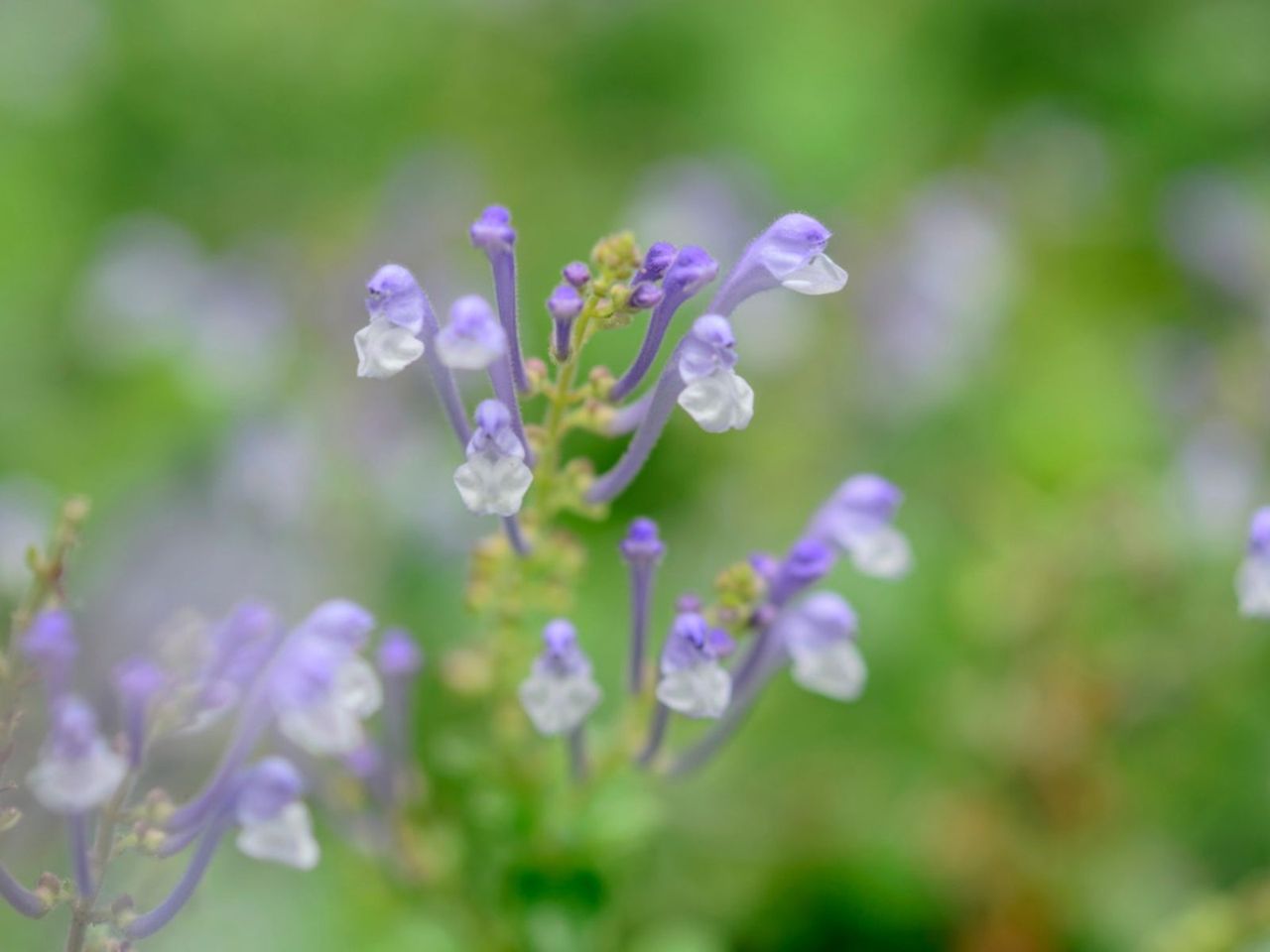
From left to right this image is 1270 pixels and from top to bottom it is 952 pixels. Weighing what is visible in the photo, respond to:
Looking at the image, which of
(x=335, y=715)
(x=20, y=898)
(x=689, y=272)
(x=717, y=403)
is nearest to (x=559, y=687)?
(x=335, y=715)

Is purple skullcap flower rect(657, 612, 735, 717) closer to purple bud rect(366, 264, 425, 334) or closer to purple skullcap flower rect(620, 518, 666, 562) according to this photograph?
purple skullcap flower rect(620, 518, 666, 562)

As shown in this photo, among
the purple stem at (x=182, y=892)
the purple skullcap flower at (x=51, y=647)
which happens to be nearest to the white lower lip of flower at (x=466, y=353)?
the purple skullcap flower at (x=51, y=647)

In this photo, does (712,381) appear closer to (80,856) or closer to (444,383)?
(444,383)

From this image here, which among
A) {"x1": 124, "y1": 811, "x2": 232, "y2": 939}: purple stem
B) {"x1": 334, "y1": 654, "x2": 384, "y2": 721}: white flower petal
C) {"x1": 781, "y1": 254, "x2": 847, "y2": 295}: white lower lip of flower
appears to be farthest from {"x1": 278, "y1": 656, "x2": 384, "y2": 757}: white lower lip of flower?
{"x1": 781, "y1": 254, "x2": 847, "y2": 295}: white lower lip of flower

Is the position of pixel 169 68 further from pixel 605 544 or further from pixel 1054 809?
pixel 1054 809

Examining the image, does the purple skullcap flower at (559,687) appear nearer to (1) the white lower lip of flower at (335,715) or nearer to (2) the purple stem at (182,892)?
(1) the white lower lip of flower at (335,715)

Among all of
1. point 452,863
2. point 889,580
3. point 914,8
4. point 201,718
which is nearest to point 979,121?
point 914,8
